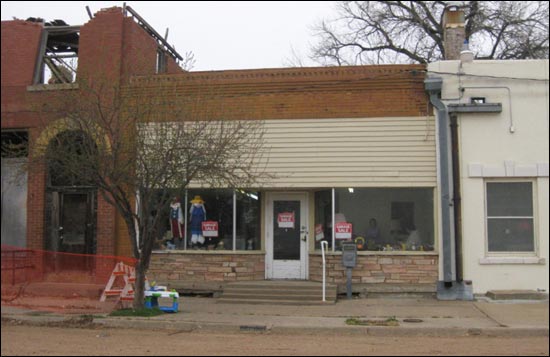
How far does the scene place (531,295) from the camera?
12.6 meters

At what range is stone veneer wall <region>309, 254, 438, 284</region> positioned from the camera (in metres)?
13.5

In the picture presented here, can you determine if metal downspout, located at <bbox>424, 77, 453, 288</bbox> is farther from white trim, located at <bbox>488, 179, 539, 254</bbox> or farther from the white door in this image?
the white door

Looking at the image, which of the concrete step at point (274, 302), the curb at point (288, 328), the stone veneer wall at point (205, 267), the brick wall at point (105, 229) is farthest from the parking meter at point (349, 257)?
the brick wall at point (105, 229)

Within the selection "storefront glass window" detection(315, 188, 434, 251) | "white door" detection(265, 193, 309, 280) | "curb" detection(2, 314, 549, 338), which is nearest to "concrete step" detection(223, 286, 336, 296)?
"white door" detection(265, 193, 309, 280)

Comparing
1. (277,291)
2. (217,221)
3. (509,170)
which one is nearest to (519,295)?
(509,170)

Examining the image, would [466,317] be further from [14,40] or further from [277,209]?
[14,40]

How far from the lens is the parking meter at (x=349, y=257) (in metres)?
13.4

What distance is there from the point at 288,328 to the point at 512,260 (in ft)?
18.9

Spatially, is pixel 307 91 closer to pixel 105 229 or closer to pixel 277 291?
pixel 277 291

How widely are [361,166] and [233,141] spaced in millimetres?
3394

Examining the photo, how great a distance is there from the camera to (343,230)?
1407 cm

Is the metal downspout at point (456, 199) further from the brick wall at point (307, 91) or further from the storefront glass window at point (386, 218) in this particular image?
the brick wall at point (307, 91)

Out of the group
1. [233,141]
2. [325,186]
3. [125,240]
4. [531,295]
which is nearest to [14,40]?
[125,240]

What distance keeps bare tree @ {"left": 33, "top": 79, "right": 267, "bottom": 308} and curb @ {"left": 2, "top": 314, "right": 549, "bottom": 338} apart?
2.74ft
